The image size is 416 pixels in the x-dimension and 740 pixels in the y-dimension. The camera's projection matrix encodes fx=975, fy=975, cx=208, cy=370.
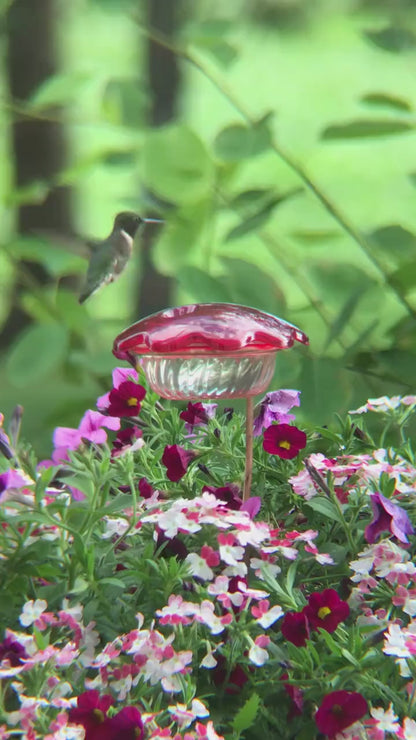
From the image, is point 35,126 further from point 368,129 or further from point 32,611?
point 32,611

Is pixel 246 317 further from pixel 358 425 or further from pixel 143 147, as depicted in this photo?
pixel 143 147

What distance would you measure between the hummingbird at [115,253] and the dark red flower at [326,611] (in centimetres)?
56

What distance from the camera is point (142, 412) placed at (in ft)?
3.89

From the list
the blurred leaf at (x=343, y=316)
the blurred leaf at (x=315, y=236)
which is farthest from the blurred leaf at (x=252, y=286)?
the blurred leaf at (x=315, y=236)

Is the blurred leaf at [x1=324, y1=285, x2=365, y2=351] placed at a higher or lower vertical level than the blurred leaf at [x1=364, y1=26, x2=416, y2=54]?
lower

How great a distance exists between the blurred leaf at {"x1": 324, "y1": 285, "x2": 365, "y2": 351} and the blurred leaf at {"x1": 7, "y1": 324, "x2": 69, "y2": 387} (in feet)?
1.87

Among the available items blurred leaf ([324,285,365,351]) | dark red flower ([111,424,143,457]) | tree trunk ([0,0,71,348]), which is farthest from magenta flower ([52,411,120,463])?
tree trunk ([0,0,71,348])

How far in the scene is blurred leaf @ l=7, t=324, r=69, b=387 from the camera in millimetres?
1828

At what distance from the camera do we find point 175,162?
5.65 ft

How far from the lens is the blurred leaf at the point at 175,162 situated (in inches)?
66.9

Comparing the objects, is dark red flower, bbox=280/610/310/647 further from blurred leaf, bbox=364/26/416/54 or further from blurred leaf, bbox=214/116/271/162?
blurred leaf, bbox=364/26/416/54

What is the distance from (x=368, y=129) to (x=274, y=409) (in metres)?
0.67

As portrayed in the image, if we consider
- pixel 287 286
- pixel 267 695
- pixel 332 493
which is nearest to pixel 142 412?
pixel 332 493

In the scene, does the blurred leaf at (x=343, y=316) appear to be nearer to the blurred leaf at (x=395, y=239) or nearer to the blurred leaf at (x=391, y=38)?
the blurred leaf at (x=395, y=239)
